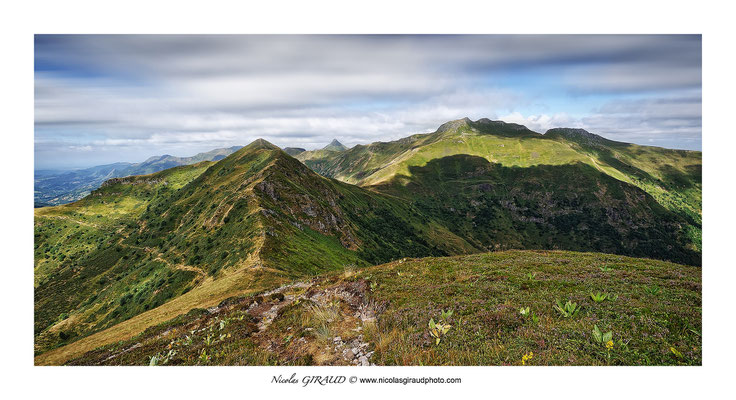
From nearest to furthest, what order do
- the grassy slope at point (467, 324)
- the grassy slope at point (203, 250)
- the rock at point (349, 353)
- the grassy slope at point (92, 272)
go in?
1. the grassy slope at point (467, 324)
2. the rock at point (349, 353)
3. the grassy slope at point (203, 250)
4. the grassy slope at point (92, 272)

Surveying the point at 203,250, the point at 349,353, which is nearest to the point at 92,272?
the point at 203,250

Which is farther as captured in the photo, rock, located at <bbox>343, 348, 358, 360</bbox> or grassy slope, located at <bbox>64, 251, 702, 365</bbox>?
rock, located at <bbox>343, 348, 358, 360</bbox>

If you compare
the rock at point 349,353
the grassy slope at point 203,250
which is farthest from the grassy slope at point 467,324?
the grassy slope at point 203,250

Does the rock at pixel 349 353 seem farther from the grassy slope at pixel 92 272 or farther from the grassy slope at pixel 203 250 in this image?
the grassy slope at pixel 92 272

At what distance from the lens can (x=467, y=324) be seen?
391 inches

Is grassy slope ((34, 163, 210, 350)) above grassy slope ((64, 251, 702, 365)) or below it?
below

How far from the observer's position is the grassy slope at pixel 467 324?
8180 millimetres

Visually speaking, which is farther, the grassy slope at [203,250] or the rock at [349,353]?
the grassy slope at [203,250]

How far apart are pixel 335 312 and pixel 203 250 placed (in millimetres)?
51052

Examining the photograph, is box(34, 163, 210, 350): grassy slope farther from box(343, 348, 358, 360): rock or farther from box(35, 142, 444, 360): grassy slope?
box(343, 348, 358, 360): rock

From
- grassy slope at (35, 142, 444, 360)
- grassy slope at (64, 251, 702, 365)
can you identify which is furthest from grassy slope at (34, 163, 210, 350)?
grassy slope at (64, 251, 702, 365)

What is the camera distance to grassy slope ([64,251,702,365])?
8.18 metres

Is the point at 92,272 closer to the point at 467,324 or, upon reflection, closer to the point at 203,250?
the point at 203,250

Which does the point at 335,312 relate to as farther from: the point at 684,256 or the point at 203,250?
→ the point at 684,256
